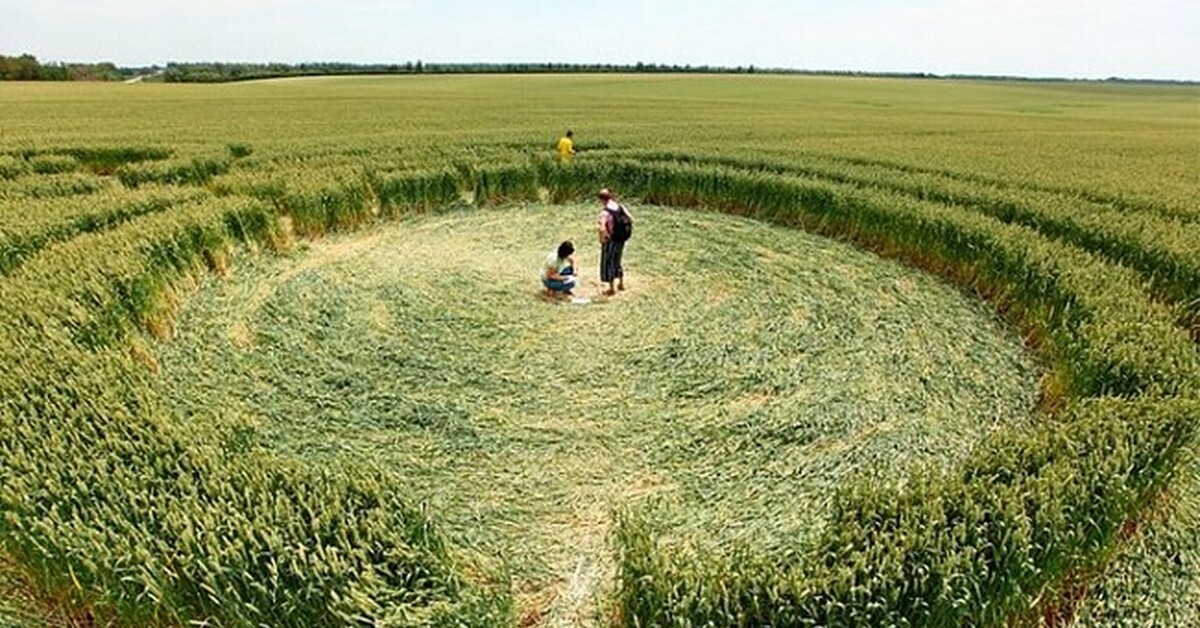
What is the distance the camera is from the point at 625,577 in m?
4.10

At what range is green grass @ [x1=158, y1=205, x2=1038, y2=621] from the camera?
596 cm

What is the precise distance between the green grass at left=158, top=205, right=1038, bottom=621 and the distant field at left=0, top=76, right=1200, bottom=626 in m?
0.05

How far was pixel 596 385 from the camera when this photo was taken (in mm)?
8180

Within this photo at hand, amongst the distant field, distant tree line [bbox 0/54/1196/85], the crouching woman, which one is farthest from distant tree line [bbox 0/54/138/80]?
the crouching woman

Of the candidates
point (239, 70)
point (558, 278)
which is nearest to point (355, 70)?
point (239, 70)

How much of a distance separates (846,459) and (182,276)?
9655 mm

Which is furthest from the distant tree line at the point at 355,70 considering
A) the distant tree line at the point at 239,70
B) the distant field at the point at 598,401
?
the distant field at the point at 598,401

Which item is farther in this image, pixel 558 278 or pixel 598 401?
pixel 558 278

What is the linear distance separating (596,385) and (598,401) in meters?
0.43

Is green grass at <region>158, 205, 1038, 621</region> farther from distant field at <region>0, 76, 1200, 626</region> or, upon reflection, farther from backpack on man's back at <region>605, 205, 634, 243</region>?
backpack on man's back at <region>605, 205, 634, 243</region>

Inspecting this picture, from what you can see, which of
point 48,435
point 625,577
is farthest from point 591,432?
point 48,435

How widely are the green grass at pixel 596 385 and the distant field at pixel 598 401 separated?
47 mm

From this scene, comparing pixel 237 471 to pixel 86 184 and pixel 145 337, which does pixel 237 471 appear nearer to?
pixel 145 337

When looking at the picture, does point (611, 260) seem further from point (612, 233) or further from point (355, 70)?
point (355, 70)
